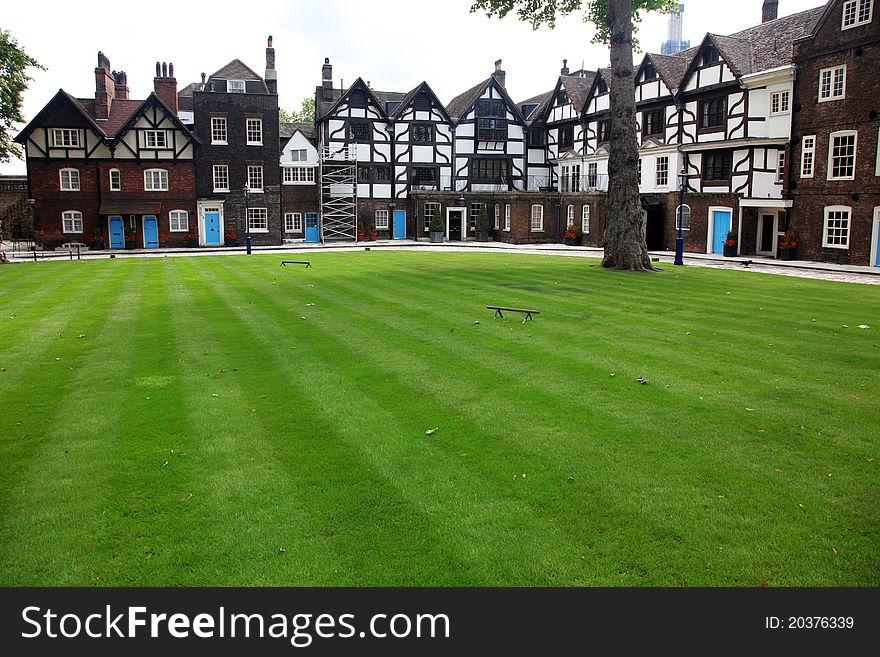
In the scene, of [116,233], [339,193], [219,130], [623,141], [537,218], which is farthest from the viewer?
[339,193]

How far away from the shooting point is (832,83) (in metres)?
32.1

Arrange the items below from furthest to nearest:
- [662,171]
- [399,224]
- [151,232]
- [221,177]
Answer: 1. [399,224]
2. [221,177]
3. [151,232]
4. [662,171]

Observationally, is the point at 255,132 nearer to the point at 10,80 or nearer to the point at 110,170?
the point at 110,170

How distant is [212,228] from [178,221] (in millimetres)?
2253

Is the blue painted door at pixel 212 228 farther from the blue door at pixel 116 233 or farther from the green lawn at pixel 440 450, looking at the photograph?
the green lawn at pixel 440 450

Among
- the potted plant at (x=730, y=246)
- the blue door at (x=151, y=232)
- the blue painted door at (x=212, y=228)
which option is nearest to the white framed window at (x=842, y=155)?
the potted plant at (x=730, y=246)

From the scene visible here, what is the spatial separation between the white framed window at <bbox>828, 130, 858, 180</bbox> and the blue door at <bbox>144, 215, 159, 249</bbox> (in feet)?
131

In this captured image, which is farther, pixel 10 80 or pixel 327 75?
pixel 327 75

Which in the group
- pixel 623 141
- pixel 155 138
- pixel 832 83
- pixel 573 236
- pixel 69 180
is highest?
pixel 832 83

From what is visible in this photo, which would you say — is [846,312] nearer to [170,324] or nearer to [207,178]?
[170,324]

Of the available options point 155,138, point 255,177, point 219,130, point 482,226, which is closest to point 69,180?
point 155,138

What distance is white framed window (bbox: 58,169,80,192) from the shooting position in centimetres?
4628

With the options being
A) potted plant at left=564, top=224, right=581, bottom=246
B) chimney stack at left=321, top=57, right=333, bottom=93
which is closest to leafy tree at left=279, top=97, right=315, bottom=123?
chimney stack at left=321, top=57, right=333, bottom=93
